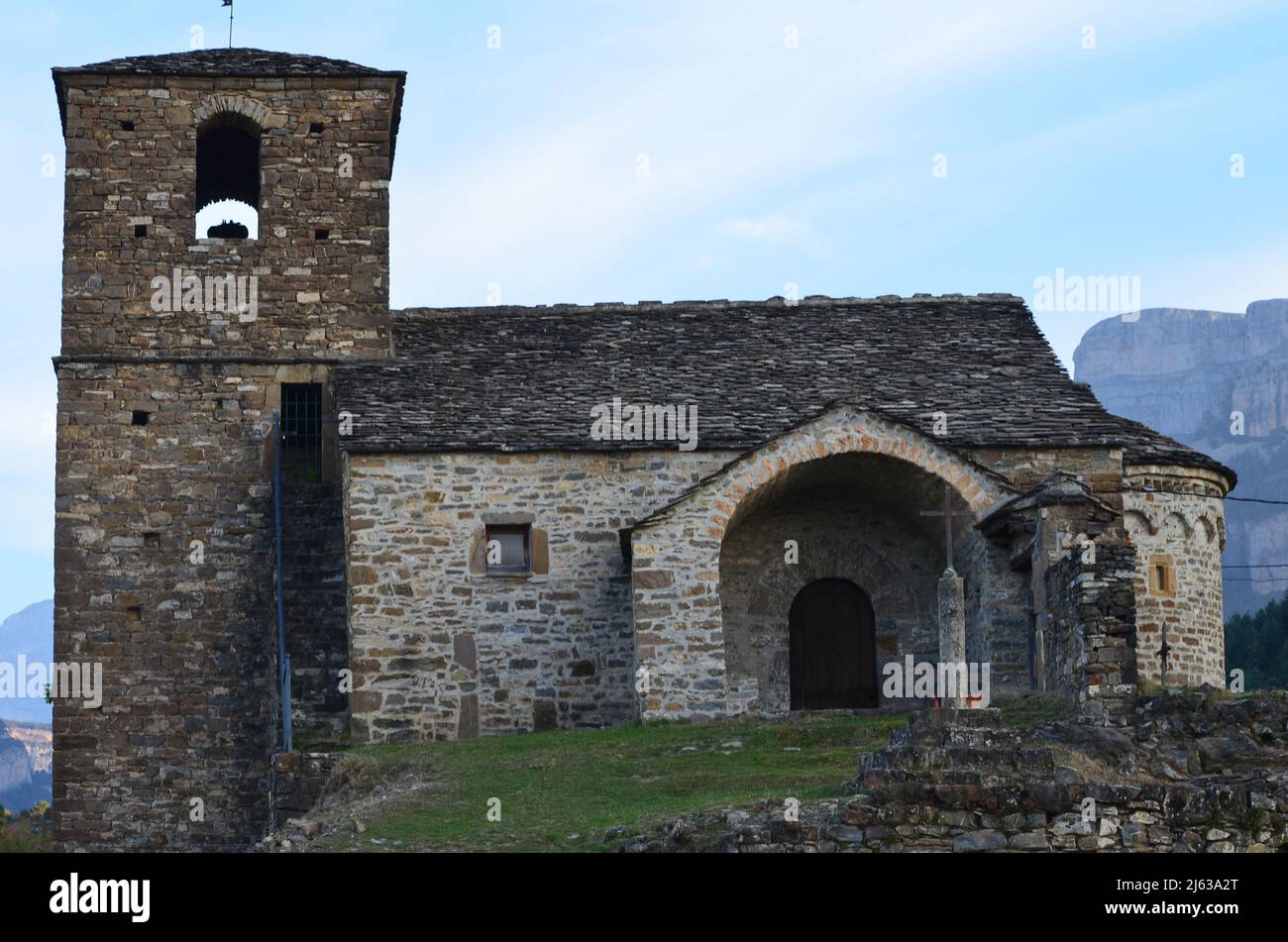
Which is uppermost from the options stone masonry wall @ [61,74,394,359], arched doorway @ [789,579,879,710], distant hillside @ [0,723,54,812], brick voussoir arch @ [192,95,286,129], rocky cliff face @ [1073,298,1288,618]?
rocky cliff face @ [1073,298,1288,618]


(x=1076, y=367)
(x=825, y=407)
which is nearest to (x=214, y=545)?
(x=825, y=407)

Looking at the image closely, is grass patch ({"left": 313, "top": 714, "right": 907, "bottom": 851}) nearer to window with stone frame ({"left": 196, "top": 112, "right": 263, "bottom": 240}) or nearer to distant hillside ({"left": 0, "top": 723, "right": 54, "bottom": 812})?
window with stone frame ({"left": 196, "top": 112, "right": 263, "bottom": 240})

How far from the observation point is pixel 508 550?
27344mm

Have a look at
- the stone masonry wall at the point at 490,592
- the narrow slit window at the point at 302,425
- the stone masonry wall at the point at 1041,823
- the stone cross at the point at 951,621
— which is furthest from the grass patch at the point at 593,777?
the narrow slit window at the point at 302,425

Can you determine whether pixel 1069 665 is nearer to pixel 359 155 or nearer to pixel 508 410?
pixel 508 410

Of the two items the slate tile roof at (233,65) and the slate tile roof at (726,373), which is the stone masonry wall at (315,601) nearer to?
the slate tile roof at (726,373)

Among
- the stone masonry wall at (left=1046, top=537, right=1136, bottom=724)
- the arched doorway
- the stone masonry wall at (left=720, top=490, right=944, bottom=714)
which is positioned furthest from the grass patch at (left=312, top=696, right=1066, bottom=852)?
the arched doorway

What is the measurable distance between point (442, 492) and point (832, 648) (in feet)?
18.5

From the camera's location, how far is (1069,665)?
23.2m

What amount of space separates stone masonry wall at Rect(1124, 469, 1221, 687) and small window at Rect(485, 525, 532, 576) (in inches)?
338

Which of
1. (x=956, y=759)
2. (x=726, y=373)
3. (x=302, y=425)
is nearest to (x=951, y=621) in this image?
(x=956, y=759)

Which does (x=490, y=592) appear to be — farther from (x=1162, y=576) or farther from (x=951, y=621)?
(x=1162, y=576)

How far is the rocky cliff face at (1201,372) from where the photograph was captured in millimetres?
148000

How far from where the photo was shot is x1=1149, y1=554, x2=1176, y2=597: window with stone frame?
97.4 feet
